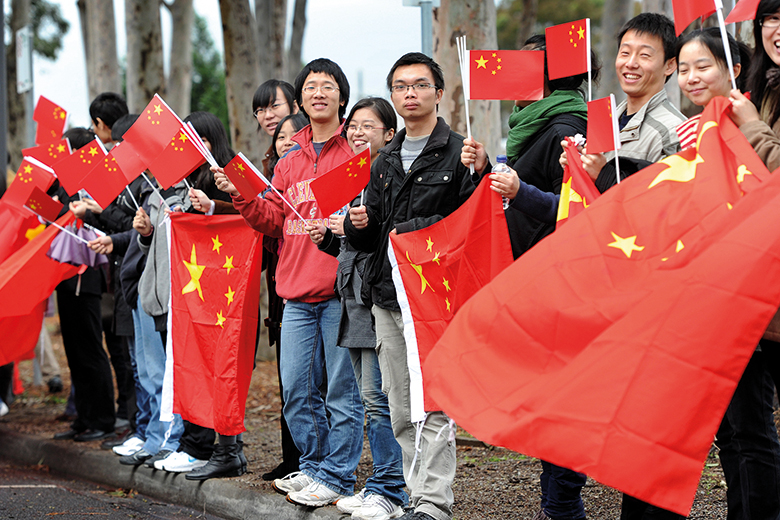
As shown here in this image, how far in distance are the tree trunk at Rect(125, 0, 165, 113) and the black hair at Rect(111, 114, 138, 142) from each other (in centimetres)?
710

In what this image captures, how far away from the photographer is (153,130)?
511cm

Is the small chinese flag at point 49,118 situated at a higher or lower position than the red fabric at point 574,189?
higher

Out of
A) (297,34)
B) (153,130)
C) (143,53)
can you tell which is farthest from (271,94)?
(297,34)

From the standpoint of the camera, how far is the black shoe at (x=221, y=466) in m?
5.23

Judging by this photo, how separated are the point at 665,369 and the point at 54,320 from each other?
18.0m

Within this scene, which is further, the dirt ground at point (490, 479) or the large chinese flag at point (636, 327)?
the dirt ground at point (490, 479)

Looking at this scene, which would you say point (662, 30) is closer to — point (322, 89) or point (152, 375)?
point (322, 89)

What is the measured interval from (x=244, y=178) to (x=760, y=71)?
2.55 meters

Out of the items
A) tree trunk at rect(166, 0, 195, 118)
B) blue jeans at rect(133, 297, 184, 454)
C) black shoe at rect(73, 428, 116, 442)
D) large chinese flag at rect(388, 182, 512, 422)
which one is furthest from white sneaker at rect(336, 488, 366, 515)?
tree trunk at rect(166, 0, 195, 118)

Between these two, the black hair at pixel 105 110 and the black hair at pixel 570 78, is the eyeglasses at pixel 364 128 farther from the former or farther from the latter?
the black hair at pixel 105 110

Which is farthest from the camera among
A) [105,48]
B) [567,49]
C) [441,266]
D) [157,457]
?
[105,48]

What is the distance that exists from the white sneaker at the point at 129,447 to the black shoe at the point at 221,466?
0.83 m

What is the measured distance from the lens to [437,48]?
22.5 ft

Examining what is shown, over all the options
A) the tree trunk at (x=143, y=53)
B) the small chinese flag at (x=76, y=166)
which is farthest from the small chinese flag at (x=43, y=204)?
the tree trunk at (x=143, y=53)
